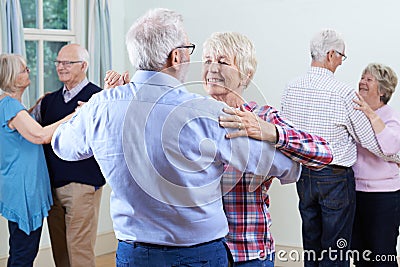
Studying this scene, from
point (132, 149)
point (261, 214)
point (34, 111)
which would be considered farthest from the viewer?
point (34, 111)

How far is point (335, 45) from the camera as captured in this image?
167 inches

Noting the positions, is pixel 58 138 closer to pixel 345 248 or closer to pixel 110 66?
pixel 345 248

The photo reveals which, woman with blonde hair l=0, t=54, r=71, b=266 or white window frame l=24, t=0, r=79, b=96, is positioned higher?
white window frame l=24, t=0, r=79, b=96

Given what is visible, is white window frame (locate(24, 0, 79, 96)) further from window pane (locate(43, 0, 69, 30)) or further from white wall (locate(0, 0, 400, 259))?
white wall (locate(0, 0, 400, 259))

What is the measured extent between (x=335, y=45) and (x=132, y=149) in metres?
2.49

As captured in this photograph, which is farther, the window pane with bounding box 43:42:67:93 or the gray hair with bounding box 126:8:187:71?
the window pane with bounding box 43:42:67:93

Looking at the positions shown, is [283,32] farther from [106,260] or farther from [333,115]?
[106,260]

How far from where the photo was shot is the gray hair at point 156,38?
6.59 ft

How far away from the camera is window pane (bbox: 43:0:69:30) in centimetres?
543

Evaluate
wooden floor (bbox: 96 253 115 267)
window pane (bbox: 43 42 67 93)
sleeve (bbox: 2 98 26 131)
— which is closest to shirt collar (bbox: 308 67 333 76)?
sleeve (bbox: 2 98 26 131)

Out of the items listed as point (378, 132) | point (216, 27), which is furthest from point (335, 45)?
point (216, 27)

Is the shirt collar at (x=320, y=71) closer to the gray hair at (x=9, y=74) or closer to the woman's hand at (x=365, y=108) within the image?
the woman's hand at (x=365, y=108)

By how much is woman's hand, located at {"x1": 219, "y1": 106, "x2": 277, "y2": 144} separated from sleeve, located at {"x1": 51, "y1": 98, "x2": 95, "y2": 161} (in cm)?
43

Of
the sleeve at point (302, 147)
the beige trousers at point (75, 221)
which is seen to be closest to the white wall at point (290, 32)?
the beige trousers at point (75, 221)
